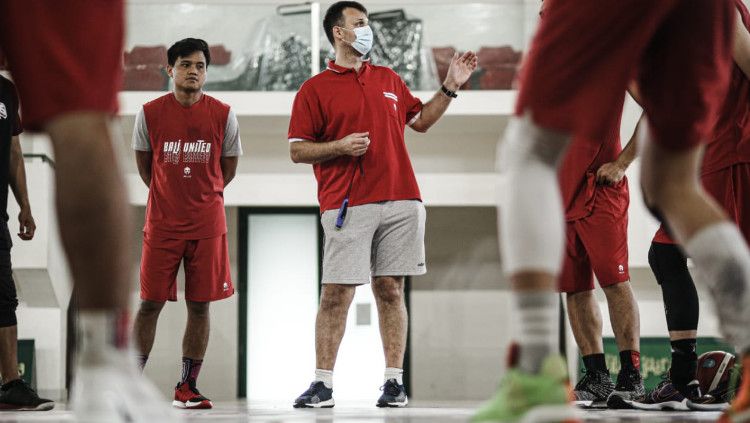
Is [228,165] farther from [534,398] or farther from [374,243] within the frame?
[534,398]

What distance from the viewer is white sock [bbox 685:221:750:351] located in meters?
1.42

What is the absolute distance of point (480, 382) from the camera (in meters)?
9.41

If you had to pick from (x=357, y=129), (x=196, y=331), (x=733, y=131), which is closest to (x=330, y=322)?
(x=196, y=331)

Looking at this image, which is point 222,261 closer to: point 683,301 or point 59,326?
point 683,301

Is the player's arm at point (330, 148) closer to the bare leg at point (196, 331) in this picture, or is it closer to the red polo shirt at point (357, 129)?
the red polo shirt at point (357, 129)

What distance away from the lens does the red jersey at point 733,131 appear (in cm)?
288

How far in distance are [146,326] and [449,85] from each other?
1795 mm

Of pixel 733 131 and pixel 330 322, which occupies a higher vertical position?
pixel 733 131

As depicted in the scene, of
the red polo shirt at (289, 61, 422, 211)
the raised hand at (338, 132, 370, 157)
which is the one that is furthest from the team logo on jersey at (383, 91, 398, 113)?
the raised hand at (338, 132, 370, 157)

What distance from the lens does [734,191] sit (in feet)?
9.36

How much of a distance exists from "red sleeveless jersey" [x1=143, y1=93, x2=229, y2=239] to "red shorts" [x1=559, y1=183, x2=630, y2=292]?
1649 mm

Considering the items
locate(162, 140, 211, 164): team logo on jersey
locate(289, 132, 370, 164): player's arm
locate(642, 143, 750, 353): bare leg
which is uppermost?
locate(162, 140, 211, 164): team logo on jersey

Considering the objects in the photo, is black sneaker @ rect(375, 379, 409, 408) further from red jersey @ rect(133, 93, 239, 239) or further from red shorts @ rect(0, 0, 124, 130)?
red shorts @ rect(0, 0, 124, 130)

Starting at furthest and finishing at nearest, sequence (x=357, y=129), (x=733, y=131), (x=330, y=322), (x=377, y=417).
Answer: (x=357, y=129) < (x=330, y=322) < (x=733, y=131) < (x=377, y=417)
